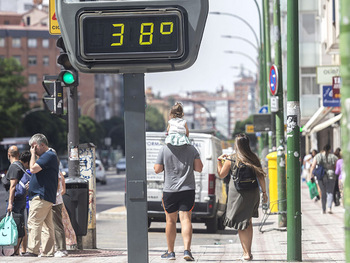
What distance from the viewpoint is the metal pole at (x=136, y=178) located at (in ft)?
19.7

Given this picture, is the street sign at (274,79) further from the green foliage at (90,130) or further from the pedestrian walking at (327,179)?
the green foliage at (90,130)

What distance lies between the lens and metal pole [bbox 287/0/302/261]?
10.5 m

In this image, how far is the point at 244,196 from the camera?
10.8m

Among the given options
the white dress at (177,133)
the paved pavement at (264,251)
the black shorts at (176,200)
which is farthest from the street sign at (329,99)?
the black shorts at (176,200)

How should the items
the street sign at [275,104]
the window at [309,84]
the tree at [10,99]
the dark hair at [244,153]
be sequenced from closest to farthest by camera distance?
the dark hair at [244,153] < the street sign at [275,104] < the window at [309,84] < the tree at [10,99]

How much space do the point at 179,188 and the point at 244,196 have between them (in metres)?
0.84

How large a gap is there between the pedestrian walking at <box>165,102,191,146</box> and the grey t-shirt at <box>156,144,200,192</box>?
7 cm

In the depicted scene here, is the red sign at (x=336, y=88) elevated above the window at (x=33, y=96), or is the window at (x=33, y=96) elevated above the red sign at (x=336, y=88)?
the window at (x=33, y=96)

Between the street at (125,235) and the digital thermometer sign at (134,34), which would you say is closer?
the digital thermometer sign at (134,34)

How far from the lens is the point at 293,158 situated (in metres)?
10.7

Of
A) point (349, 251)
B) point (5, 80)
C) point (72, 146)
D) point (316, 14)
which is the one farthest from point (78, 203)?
point (5, 80)

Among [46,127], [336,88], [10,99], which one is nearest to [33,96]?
[46,127]

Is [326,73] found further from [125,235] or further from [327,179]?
[125,235]

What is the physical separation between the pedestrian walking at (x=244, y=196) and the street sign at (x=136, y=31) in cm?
490
